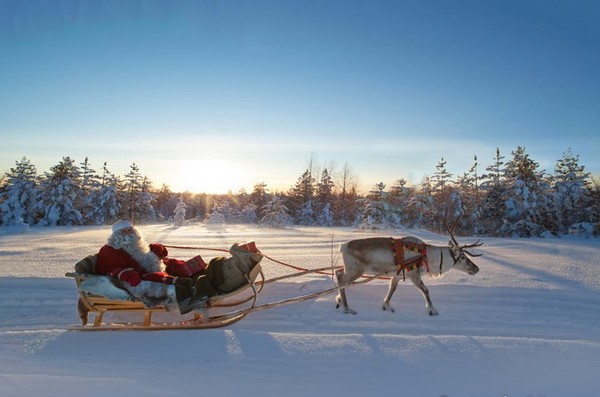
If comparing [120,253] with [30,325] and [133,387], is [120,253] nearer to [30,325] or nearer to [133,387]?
[30,325]

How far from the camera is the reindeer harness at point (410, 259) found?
5.98 meters

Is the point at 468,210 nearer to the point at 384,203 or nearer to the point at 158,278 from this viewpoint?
the point at 384,203

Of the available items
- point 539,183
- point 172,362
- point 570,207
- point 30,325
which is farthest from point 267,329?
point 570,207

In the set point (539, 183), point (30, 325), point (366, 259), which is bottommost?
point (30, 325)

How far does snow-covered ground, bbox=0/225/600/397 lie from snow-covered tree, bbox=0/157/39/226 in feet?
97.5

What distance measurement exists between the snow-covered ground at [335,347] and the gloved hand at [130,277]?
Result: 2.11ft

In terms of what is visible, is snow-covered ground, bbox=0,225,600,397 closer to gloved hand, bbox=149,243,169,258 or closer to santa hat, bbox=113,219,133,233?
gloved hand, bbox=149,243,169,258

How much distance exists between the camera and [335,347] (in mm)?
4195

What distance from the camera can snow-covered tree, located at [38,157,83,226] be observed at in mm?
30000

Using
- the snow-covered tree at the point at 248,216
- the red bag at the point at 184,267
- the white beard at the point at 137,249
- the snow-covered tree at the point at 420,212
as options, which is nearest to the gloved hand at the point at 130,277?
the white beard at the point at 137,249

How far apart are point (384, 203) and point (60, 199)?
26767mm

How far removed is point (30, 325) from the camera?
550 centimetres

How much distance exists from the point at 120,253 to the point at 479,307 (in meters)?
5.89

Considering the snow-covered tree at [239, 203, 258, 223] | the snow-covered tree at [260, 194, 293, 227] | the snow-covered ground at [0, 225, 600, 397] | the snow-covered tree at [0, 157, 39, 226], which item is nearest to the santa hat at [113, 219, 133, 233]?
the snow-covered ground at [0, 225, 600, 397]
